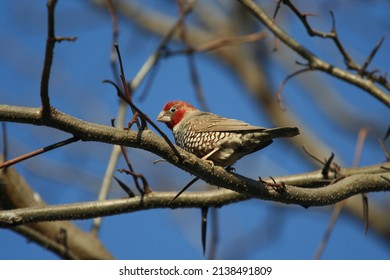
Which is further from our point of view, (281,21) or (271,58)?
(271,58)

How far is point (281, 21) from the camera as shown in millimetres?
11844

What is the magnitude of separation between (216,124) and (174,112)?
1.17m

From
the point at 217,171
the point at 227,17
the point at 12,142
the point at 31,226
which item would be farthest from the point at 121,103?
the point at 227,17

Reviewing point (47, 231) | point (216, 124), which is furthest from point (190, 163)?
point (47, 231)

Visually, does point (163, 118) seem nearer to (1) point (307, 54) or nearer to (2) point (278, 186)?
(1) point (307, 54)

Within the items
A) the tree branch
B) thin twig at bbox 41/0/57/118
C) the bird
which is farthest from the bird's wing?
thin twig at bbox 41/0/57/118

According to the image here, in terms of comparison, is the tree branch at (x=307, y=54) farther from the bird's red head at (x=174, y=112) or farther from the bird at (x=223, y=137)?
the bird's red head at (x=174, y=112)

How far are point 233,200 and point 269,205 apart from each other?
6.63 m

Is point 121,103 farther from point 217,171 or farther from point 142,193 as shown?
point 217,171

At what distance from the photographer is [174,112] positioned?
5.78 metres

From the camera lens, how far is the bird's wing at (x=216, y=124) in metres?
4.38

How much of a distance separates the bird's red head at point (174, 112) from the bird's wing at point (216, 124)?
564 mm

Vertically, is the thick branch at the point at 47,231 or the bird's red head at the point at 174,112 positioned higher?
the bird's red head at the point at 174,112

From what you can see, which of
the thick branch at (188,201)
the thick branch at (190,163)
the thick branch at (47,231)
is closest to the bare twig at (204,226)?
the thick branch at (188,201)
